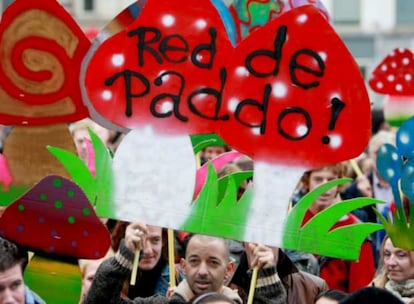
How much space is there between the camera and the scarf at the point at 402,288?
6.65m

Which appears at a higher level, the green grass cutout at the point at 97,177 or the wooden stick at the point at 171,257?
the green grass cutout at the point at 97,177

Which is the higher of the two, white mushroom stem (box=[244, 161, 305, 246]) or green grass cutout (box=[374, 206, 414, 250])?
white mushroom stem (box=[244, 161, 305, 246])

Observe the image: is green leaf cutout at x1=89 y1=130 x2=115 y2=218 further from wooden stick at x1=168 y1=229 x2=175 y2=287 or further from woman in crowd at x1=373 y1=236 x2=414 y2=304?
woman in crowd at x1=373 y1=236 x2=414 y2=304

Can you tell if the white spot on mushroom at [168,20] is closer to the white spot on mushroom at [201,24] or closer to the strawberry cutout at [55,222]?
the white spot on mushroom at [201,24]

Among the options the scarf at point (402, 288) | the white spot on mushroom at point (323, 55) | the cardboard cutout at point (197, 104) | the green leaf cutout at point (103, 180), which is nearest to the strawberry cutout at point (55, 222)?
the cardboard cutout at point (197, 104)

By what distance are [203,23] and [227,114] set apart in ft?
1.08

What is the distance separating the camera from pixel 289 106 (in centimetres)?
564

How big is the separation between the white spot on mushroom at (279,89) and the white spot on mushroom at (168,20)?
0.43 metres

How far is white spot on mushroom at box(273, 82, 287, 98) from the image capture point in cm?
565

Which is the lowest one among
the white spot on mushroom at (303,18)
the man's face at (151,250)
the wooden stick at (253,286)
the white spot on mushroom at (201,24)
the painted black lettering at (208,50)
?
the man's face at (151,250)

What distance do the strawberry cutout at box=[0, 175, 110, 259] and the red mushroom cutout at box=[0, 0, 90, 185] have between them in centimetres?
16

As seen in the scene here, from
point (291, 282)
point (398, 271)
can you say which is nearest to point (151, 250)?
point (291, 282)

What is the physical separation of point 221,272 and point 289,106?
0.91m

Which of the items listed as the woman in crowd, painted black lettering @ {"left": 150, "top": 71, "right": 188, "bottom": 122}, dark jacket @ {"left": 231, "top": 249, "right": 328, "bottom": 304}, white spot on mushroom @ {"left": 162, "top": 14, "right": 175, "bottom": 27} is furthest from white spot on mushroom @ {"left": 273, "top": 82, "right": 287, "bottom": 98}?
the woman in crowd
